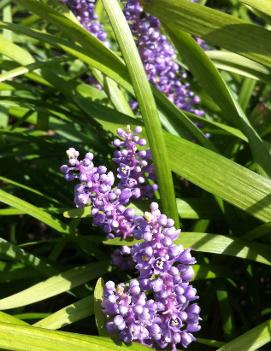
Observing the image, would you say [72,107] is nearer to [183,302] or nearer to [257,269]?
[257,269]

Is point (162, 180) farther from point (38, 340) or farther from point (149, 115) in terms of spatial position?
point (38, 340)

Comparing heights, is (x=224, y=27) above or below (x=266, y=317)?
above

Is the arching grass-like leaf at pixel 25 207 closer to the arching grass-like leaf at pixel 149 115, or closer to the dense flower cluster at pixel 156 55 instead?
the arching grass-like leaf at pixel 149 115

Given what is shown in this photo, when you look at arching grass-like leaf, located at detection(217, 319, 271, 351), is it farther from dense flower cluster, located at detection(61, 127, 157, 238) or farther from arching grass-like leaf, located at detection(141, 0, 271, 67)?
arching grass-like leaf, located at detection(141, 0, 271, 67)

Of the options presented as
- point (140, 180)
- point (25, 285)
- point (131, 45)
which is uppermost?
point (131, 45)

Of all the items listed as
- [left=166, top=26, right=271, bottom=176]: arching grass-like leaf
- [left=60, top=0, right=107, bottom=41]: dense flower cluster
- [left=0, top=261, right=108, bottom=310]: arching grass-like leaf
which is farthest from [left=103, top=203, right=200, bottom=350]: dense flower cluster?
[left=60, top=0, right=107, bottom=41]: dense flower cluster

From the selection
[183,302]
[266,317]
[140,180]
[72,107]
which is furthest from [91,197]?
[72,107]

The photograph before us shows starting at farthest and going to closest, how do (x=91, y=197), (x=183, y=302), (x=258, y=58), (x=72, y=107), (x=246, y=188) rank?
1. (x=72, y=107)
2. (x=258, y=58)
3. (x=246, y=188)
4. (x=91, y=197)
5. (x=183, y=302)
